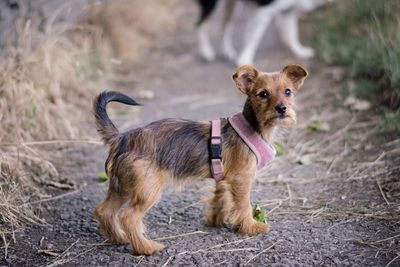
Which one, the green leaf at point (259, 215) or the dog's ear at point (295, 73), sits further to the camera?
the green leaf at point (259, 215)

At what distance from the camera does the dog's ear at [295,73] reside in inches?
142

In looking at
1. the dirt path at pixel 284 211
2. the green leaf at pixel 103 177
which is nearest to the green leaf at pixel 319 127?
the dirt path at pixel 284 211

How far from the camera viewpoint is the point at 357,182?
4.54m

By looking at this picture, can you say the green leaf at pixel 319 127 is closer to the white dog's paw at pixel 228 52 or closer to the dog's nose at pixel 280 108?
the dog's nose at pixel 280 108

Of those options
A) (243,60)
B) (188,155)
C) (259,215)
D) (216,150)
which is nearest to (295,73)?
(216,150)

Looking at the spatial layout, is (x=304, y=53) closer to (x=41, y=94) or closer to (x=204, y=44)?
(x=204, y=44)

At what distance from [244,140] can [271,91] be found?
1.22 feet

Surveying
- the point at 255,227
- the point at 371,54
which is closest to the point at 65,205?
the point at 255,227

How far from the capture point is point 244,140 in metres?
3.61

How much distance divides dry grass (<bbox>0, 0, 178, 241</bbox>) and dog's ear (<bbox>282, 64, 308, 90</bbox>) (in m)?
2.10

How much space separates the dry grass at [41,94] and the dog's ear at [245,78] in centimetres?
180

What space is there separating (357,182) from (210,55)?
4.51 metres

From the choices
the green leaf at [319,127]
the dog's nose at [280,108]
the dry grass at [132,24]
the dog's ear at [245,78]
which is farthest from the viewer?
the dry grass at [132,24]

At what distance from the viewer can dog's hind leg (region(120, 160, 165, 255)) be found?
3.43 metres
